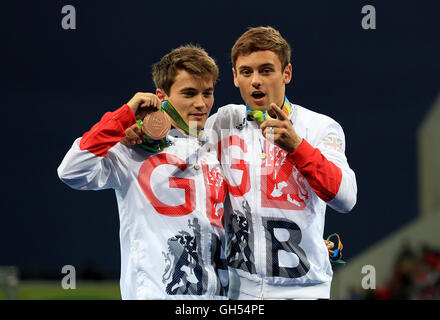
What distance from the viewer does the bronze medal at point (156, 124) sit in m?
2.97

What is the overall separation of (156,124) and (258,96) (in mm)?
654

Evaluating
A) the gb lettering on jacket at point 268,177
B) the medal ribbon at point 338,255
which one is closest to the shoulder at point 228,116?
the gb lettering on jacket at point 268,177

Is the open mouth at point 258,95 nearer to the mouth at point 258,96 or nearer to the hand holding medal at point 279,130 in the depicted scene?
the mouth at point 258,96

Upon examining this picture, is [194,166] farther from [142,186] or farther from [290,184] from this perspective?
[290,184]

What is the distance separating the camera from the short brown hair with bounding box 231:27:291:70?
3.24 metres

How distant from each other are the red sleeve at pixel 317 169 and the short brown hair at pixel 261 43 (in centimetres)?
67

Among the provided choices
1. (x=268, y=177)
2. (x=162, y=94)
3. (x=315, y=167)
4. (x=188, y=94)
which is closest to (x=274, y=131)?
(x=315, y=167)

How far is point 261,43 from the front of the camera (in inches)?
127

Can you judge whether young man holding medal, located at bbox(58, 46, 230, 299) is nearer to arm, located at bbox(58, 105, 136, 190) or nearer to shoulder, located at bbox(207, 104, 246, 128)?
arm, located at bbox(58, 105, 136, 190)
